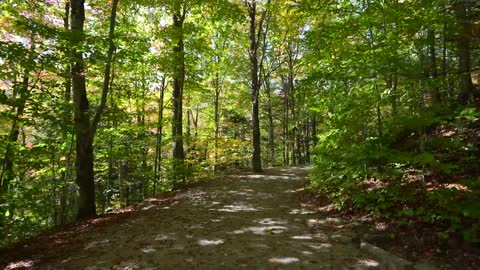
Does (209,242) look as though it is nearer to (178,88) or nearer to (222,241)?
(222,241)

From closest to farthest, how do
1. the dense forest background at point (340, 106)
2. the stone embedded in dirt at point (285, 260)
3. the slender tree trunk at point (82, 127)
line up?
1. the stone embedded in dirt at point (285, 260)
2. the dense forest background at point (340, 106)
3. the slender tree trunk at point (82, 127)

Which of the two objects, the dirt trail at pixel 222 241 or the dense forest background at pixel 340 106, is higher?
the dense forest background at pixel 340 106

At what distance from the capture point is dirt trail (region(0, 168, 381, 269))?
5.03 meters

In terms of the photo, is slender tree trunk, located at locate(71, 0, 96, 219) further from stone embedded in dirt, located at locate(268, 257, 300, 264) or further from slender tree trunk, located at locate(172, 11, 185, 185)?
stone embedded in dirt, located at locate(268, 257, 300, 264)

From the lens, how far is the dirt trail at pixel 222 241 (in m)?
5.03

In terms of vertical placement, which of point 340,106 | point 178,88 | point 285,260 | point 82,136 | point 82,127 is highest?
point 178,88

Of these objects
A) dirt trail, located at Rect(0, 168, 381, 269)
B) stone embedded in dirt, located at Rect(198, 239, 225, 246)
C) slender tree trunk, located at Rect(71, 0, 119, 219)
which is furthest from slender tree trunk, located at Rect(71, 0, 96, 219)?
stone embedded in dirt, located at Rect(198, 239, 225, 246)

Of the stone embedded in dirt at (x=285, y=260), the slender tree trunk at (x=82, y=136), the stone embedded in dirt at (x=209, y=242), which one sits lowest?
the stone embedded in dirt at (x=285, y=260)

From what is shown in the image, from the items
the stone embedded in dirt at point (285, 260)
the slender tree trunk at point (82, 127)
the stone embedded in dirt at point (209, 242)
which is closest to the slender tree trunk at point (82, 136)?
the slender tree trunk at point (82, 127)

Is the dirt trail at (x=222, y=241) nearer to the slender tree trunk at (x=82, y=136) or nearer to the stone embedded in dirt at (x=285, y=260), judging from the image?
the stone embedded in dirt at (x=285, y=260)

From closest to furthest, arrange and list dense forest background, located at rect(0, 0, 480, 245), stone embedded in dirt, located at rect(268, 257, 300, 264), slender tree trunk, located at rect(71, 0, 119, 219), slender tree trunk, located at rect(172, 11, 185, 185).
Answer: stone embedded in dirt, located at rect(268, 257, 300, 264)
dense forest background, located at rect(0, 0, 480, 245)
slender tree trunk, located at rect(71, 0, 119, 219)
slender tree trunk, located at rect(172, 11, 185, 185)

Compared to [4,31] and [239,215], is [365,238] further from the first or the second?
[4,31]

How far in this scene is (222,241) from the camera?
6035mm

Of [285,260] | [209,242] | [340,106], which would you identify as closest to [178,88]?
[340,106]
